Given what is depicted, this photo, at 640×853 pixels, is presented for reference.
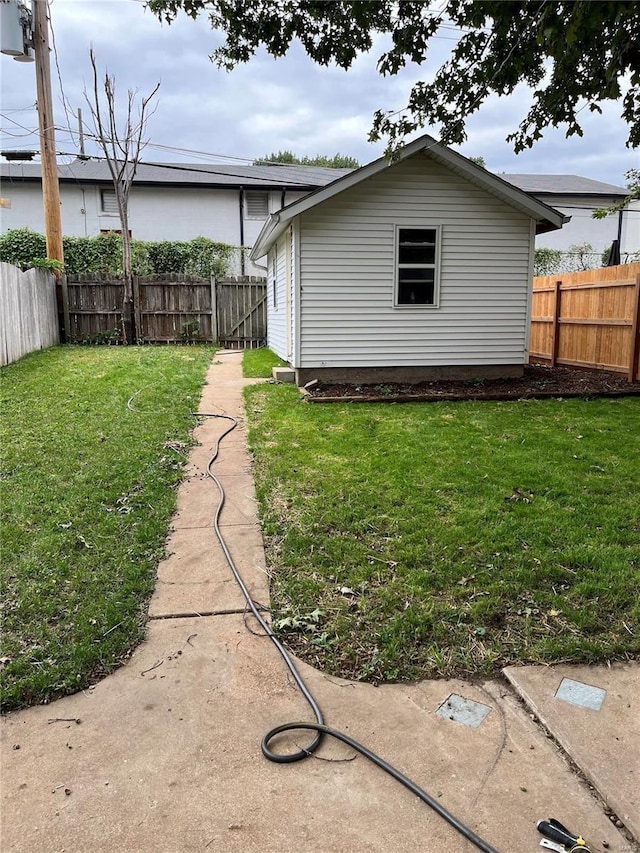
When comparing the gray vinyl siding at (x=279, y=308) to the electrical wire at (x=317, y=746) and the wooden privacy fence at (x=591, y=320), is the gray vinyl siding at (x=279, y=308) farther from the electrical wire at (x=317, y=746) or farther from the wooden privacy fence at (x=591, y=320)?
the electrical wire at (x=317, y=746)

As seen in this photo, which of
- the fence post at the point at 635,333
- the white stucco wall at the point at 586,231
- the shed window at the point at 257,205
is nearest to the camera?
the fence post at the point at 635,333

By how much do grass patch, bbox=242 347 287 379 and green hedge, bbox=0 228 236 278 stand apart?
593cm

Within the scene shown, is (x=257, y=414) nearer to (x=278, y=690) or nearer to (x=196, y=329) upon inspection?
(x=278, y=690)

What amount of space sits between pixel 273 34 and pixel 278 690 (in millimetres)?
4999

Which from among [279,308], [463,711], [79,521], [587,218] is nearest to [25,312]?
[279,308]

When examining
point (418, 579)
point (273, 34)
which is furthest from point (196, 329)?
point (418, 579)

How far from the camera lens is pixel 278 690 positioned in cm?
234

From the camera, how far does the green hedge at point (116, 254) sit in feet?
56.3

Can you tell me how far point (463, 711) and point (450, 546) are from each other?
1.33 m

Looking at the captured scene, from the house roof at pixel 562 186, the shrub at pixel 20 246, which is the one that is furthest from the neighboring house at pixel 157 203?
the house roof at pixel 562 186

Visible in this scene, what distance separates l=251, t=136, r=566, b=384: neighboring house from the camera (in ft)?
29.8

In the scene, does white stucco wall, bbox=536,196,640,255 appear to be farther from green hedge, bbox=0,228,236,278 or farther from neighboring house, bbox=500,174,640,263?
green hedge, bbox=0,228,236,278

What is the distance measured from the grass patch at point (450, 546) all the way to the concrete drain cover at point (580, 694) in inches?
6.3

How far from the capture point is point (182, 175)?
74.1 ft
